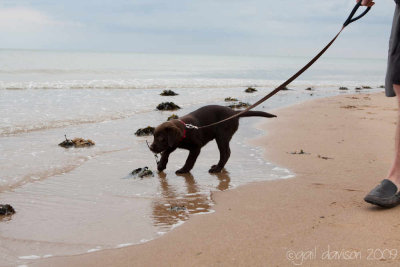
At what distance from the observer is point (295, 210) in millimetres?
3707

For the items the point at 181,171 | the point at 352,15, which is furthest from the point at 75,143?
the point at 352,15

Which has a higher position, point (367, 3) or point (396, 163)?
point (367, 3)

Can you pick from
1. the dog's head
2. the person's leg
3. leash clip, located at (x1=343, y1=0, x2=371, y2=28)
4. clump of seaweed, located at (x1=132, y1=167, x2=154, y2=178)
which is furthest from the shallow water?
leash clip, located at (x1=343, y1=0, x2=371, y2=28)

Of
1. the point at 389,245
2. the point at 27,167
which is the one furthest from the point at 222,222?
the point at 27,167

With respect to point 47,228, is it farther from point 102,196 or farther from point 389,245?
point 389,245

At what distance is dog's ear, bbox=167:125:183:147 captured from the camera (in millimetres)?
5543

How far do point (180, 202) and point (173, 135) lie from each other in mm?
1320

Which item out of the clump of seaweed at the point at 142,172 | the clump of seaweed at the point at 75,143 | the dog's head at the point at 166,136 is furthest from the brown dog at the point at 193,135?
the clump of seaweed at the point at 75,143

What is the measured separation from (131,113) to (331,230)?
9.53 m

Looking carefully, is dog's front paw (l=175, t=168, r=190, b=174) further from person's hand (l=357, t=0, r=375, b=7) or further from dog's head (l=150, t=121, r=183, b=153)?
person's hand (l=357, t=0, r=375, b=7)

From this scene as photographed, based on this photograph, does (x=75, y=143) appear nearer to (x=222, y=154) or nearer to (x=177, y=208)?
(x=222, y=154)

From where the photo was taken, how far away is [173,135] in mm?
5547

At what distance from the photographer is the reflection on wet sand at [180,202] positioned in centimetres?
385

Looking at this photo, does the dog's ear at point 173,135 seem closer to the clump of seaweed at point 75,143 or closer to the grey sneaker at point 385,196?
the clump of seaweed at point 75,143
